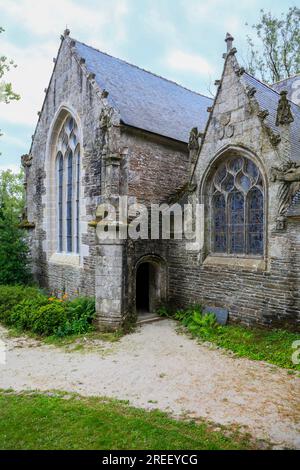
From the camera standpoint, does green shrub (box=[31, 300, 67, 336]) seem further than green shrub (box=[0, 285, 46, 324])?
No

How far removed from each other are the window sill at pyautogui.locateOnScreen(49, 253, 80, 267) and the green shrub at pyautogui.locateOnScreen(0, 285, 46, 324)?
1.62 metres

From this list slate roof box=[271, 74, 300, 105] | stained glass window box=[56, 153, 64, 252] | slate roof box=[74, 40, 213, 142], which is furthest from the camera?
stained glass window box=[56, 153, 64, 252]

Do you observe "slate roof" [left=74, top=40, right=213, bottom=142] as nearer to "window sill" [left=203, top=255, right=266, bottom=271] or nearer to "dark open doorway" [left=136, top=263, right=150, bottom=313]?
"window sill" [left=203, top=255, right=266, bottom=271]

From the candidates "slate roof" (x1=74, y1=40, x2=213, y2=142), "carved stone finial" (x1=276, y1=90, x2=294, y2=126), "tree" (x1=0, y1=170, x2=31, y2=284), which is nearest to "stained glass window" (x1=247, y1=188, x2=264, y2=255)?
"carved stone finial" (x1=276, y1=90, x2=294, y2=126)

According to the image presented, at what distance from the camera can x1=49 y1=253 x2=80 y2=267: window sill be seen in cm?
1234

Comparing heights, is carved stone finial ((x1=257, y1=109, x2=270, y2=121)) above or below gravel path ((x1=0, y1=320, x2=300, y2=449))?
above

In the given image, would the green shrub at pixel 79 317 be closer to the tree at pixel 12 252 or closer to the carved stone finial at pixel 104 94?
the tree at pixel 12 252

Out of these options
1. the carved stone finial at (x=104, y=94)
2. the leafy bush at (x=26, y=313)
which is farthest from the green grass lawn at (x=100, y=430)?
the carved stone finial at (x=104, y=94)

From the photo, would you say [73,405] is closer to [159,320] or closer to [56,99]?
[159,320]

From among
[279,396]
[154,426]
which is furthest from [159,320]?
[154,426]

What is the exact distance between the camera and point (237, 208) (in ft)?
31.8

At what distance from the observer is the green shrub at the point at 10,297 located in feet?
35.7

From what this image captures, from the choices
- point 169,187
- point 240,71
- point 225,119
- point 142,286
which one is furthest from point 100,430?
point 240,71

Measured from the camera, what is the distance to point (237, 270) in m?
9.16
